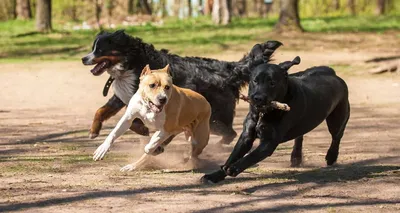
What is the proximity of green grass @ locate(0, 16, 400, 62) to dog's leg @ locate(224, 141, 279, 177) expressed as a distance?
15.3 metres

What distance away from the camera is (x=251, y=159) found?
26.6 feet

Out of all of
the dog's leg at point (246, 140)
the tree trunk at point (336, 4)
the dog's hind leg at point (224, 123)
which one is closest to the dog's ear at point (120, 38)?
the dog's hind leg at point (224, 123)

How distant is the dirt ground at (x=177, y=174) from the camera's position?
7.19m

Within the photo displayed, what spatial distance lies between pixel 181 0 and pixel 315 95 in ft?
158

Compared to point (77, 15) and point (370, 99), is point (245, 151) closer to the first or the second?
point (370, 99)

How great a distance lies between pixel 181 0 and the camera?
Result: 56.7m

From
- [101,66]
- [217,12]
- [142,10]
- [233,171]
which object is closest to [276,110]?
[233,171]

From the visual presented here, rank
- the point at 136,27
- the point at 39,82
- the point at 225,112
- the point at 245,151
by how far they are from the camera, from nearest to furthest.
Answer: the point at 245,151 → the point at 225,112 → the point at 39,82 → the point at 136,27

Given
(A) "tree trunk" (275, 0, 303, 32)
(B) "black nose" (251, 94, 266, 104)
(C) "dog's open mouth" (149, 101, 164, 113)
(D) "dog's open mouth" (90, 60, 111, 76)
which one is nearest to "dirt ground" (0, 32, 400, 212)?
(C) "dog's open mouth" (149, 101, 164, 113)

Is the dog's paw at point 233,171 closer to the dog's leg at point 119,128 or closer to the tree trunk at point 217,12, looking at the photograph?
→ the dog's leg at point 119,128

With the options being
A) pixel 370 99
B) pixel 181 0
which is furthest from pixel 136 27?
pixel 181 0

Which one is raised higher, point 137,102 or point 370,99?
point 137,102

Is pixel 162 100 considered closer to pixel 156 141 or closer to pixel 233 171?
pixel 156 141

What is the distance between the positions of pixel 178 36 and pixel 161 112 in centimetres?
1823
